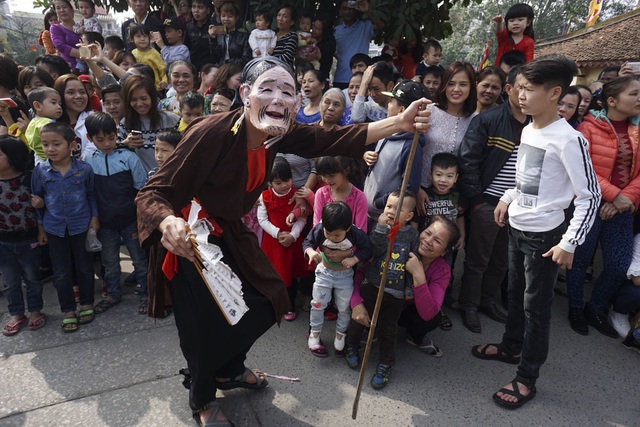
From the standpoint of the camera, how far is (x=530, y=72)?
220cm

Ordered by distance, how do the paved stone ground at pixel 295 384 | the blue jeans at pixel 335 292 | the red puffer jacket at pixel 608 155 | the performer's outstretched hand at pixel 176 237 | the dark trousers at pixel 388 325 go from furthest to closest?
the red puffer jacket at pixel 608 155
the blue jeans at pixel 335 292
the dark trousers at pixel 388 325
the paved stone ground at pixel 295 384
the performer's outstretched hand at pixel 176 237

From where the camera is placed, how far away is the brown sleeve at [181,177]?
1.68 metres

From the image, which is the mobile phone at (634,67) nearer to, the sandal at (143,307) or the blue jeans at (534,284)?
the blue jeans at (534,284)

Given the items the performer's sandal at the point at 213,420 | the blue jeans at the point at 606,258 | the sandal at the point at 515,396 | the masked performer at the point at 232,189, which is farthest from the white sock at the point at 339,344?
the blue jeans at the point at 606,258

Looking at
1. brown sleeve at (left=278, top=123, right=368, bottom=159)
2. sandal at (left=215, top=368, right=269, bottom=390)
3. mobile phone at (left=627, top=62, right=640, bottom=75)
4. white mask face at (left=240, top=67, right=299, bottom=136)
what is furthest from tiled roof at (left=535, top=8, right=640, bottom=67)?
sandal at (left=215, top=368, right=269, bottom=390)

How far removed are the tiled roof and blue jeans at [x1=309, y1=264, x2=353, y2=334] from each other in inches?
604

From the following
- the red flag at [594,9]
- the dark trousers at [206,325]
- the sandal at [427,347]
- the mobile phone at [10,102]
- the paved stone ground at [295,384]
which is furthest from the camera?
the red flag at [594,9]

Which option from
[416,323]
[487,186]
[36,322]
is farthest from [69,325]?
[487,186]

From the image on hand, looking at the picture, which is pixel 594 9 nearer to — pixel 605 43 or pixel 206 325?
pixel 605 43

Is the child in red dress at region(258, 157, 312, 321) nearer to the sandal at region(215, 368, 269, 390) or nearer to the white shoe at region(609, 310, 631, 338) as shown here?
the sandal at region(215, 368, 269, 390)

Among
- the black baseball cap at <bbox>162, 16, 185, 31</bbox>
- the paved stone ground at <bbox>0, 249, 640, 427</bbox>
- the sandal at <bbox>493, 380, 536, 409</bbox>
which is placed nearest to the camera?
the paved stone ground at <bbox>0, 249, 640, 427</bbox>

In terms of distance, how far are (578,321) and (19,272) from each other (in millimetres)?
4455

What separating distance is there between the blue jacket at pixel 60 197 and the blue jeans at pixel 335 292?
6.19 ft

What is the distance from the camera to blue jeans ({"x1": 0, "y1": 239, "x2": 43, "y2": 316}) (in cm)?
301
